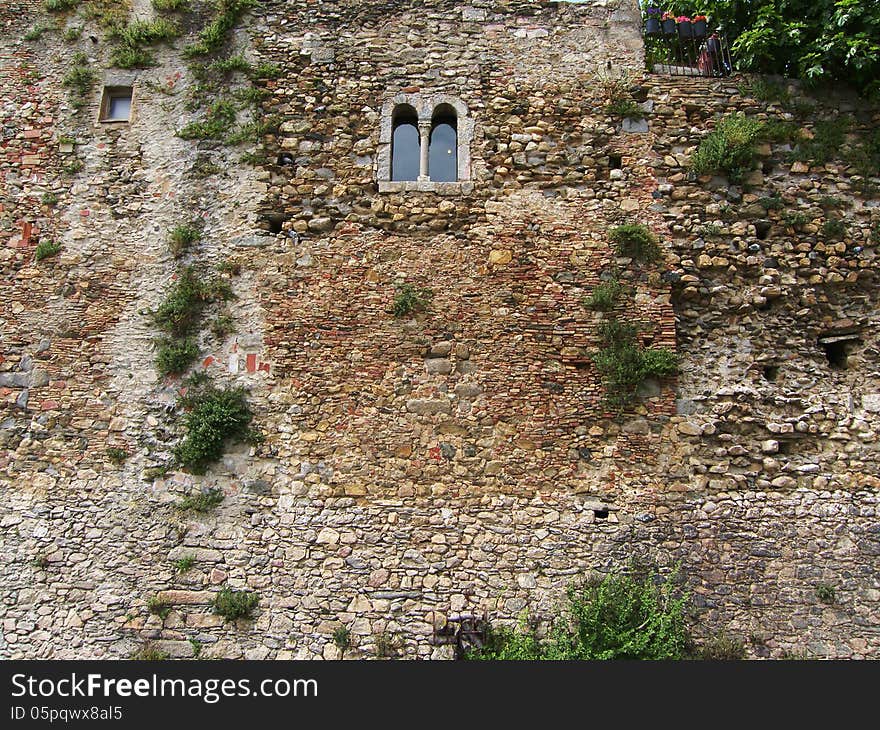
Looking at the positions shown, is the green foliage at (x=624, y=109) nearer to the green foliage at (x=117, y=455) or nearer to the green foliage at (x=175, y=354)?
the green foliage at (x=175, y=354)

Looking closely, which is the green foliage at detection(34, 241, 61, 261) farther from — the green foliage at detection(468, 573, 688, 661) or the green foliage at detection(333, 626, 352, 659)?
the green foliage at detection(468, 573, 688, 661)

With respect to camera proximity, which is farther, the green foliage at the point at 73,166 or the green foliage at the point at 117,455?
the green foliage at the point at 73,166

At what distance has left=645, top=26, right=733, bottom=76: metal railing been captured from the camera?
27.6 ft

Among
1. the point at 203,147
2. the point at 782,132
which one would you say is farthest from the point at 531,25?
the point at 203,147

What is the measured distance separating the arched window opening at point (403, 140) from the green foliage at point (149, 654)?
6170mm

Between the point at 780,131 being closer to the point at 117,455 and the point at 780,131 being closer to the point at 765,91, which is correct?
the point at 765,91

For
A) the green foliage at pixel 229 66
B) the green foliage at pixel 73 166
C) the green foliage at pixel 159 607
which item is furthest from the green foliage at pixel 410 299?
the green foliage at pixel 73 166

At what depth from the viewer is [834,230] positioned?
7777 mm

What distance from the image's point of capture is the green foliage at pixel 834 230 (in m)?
7.79

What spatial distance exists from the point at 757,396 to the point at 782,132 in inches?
143

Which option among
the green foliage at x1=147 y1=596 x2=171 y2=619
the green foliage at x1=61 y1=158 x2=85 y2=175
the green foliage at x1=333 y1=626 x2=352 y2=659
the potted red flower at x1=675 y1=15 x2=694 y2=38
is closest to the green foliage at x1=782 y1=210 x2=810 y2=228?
the potted red flower at x1=675 y1=15 x2=694 y2=38

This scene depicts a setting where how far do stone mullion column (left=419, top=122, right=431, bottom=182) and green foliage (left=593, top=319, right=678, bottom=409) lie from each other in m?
3.25

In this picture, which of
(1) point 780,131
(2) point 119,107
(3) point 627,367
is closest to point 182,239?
(2) point 119,107

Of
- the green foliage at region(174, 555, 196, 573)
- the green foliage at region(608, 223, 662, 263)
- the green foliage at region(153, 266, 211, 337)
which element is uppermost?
the green foliage at region(608, 223, 662, 263)
